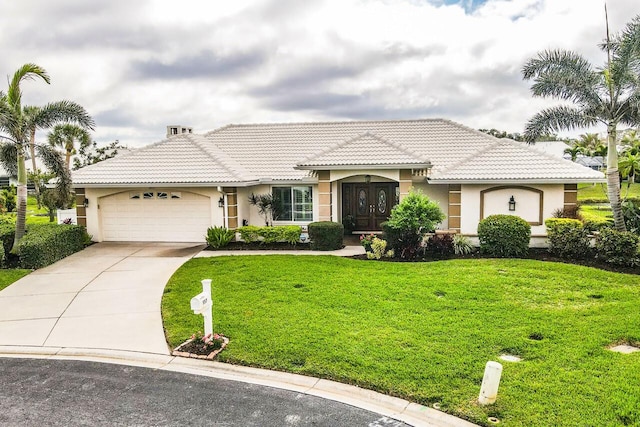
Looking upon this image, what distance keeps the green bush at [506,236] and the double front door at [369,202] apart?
524cm

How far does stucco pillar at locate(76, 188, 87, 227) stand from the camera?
743 inches

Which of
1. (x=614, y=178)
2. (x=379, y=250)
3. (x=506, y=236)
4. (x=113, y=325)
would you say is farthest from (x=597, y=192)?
(x=113, y=325)

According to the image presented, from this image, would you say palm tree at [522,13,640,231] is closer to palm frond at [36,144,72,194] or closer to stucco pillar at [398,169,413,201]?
stucco pillar at [398,169,413,201]

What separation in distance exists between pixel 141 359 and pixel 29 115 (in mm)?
11946

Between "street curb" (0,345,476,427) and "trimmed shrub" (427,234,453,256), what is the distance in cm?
986

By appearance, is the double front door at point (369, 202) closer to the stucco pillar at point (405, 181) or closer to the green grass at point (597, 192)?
the stucco pillar at point (405, 181)

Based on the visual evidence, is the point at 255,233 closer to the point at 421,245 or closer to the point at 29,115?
the point at 421,245

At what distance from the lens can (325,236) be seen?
54.7 feet

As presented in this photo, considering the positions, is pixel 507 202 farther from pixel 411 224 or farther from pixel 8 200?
pixel 8 200

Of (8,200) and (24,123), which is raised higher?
(24,123)

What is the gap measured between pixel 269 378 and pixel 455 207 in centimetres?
1226

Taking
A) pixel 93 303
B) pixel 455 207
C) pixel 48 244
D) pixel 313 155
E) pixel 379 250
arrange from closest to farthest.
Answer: pixel 93 303 → pixel 48 244 → pixel 379 250 → pixel 455 207 → pixel 313 155

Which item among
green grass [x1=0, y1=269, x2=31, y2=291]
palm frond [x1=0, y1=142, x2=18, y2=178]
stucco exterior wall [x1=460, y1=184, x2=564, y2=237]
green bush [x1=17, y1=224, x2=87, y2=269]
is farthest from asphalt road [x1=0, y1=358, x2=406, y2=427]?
stucco exterior wall [x1=460, y1=184, x2=564, y2=237]

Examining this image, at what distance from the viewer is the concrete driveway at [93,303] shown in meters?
8.82
